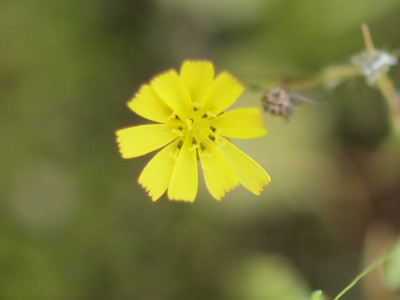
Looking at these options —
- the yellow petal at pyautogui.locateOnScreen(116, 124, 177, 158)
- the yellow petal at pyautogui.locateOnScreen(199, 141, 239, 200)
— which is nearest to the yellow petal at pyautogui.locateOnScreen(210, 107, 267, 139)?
Result: the yellow petal at pyautogui.locateOnScreen(199, 141, 239, 200)

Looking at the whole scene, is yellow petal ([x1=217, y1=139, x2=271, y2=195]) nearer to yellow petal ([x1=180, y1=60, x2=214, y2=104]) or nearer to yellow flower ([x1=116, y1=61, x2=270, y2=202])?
yellow flower ([x1=116, y1=61, x2=270, y2=202])

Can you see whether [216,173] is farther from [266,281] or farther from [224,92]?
[266,281]

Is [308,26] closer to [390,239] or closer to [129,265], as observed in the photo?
[390,239]

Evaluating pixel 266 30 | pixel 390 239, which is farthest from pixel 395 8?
pixel 390 239

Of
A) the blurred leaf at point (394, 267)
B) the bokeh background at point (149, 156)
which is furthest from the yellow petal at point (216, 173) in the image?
the bokeh background at point (149, 156)

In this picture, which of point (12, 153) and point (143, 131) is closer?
point (143, 131)

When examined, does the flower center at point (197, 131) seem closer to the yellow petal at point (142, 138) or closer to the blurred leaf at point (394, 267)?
the yellow petal at point (142, 138)

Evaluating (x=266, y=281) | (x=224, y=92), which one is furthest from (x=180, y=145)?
(x=266, y=281)
